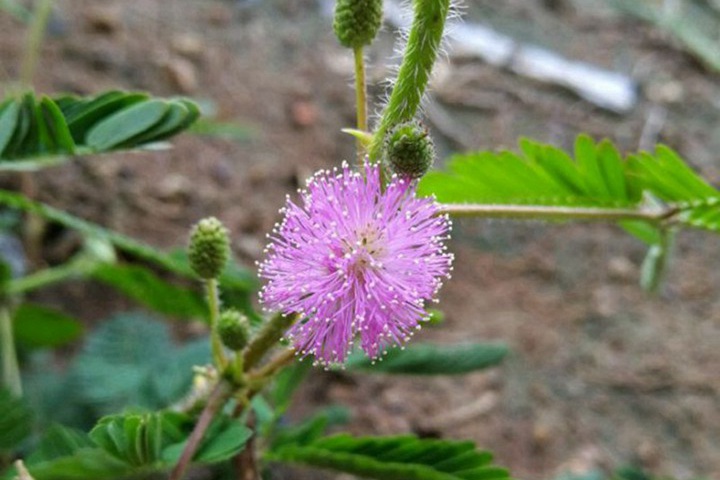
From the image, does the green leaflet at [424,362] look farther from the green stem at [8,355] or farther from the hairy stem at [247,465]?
the green stem at [8,355]

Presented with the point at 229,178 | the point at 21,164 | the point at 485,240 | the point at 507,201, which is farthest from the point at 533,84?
the point at 21,164

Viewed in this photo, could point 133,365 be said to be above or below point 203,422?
above

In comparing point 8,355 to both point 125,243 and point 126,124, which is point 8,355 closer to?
point 125,243

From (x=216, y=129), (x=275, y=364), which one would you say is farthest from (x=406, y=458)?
(x=216, y=129)

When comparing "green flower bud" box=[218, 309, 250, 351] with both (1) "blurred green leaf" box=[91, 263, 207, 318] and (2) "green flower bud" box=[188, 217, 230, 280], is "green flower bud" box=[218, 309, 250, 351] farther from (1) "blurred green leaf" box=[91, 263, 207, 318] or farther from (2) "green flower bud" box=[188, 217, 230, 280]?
(1) "blurred green leaf" box=[91, 263, 207, 318]

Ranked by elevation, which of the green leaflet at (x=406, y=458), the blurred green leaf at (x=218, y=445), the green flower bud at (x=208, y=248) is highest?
the green flower bud at (x=208, y=248)

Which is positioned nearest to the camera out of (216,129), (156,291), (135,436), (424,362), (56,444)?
(135,436)

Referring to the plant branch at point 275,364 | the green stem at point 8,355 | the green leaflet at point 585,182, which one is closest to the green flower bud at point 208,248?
the plant branch at point 275,364
